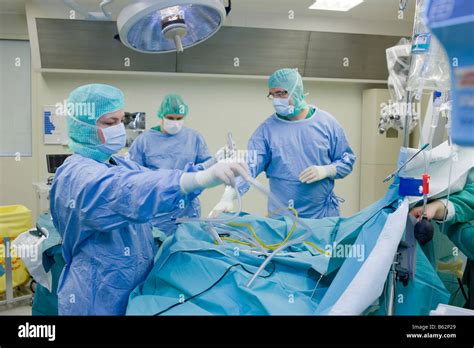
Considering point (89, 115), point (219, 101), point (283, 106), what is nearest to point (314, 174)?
point (283, 106)

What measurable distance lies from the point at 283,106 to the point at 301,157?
273mm

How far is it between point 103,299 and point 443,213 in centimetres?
93

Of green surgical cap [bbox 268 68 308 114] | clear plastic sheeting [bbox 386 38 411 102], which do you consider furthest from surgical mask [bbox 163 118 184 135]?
clear plastic sheeting [bbox 386 38 411 102]

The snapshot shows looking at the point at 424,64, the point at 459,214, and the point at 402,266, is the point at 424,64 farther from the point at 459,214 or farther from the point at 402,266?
the point at 402,266

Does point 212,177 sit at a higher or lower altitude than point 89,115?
lower

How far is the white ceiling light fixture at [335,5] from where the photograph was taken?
3.44 m

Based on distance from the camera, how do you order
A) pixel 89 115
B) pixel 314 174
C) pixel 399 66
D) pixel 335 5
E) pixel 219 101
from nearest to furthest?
pixel 89 115 → pixel 314 174 → pixel 399 66 → pixel 335 5 → pixel 219 101

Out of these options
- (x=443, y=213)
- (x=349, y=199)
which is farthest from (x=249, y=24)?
(x=443, y=213)

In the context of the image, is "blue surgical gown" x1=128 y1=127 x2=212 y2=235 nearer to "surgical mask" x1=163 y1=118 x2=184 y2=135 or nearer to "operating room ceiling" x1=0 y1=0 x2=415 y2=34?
"surgical mask" x1=163 y1=118 x2=184 y2=135

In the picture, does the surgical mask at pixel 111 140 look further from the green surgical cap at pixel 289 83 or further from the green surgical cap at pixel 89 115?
the green surgical cap at pixel 289 83

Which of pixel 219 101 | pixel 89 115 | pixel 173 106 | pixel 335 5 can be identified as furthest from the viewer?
pixel 219 101

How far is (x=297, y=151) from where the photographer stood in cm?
225

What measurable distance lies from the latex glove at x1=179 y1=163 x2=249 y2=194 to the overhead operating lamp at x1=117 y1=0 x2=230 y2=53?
348mm

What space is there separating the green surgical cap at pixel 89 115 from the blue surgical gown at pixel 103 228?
6cm
